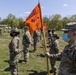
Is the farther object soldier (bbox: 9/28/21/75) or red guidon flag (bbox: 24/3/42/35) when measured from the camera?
soldier (bbox: 9/28/21/75)

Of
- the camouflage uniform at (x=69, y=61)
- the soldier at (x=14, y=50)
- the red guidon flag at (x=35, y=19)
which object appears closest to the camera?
the camouflage uniform at (x=69, y=61)

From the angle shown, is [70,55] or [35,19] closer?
[70,55]

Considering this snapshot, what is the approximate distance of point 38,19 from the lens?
23.7ft

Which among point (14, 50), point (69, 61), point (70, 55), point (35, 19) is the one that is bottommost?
point (14, 50)

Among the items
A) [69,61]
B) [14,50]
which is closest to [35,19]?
[14,50]

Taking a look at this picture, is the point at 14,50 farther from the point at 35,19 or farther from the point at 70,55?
the point at 70,55

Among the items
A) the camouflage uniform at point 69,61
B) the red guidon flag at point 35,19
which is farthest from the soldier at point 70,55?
the red guidon flag at point 35,19

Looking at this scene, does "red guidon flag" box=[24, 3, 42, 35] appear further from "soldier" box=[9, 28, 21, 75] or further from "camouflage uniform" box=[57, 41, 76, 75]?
"camouflage uniform" box=[57, 41, 76, 75]

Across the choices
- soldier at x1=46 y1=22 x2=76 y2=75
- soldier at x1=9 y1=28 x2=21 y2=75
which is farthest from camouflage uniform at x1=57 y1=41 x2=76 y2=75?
soldier at x1=9 y1=28 x2=21 y2=75

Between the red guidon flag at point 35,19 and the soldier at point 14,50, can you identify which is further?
the soldier at point 14,50

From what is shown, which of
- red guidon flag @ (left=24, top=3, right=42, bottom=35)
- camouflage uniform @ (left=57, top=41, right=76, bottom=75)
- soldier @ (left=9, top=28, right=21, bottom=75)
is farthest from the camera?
soldier @ (left=9, top=28, right=21, bottom=75)

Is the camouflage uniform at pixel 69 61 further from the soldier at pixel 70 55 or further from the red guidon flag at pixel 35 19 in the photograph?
the red guidon flag at pixel 35 19

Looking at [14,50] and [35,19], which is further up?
[35,19]

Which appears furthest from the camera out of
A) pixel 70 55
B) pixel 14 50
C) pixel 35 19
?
pixel 14 50
